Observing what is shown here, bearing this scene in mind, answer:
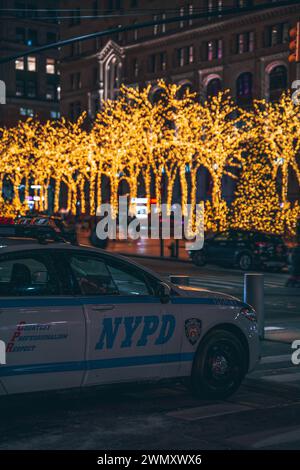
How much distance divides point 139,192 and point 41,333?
73650 millimetres

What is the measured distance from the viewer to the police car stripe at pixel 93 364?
7.82 metres

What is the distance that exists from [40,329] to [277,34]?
6266 centimetres

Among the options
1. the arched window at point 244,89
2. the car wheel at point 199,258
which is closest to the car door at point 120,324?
the car wheel at point 199,258

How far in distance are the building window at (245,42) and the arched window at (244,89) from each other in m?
1.94

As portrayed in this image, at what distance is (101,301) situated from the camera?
8469 mm

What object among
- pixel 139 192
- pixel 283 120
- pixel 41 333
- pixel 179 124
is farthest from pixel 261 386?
pixel 139 192

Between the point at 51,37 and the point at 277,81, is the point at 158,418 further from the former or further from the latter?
the point at 51,37

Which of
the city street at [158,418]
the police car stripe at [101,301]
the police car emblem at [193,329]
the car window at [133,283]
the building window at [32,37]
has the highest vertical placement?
the building window at [32,37]

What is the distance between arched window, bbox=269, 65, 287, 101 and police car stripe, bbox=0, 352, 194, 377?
58966 mm

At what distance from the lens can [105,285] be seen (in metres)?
8.73

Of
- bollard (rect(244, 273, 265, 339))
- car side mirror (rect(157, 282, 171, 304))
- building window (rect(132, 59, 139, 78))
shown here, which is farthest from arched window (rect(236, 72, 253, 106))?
car side mirror (rect(157, 282, 171, 304))

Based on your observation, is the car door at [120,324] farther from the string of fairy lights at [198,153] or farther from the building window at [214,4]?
the building window at [214,4]

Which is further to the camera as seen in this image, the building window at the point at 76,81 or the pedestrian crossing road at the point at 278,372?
the building window at the point at 76,81
